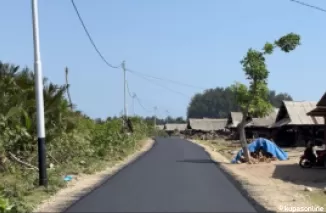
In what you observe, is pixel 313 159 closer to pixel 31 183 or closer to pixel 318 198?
pixel 318 198

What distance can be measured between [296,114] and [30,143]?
3054cm

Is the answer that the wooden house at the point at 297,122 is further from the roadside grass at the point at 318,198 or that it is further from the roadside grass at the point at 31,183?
the roadside grass at the point at 318,198

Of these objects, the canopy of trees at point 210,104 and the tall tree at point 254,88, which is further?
the canopy of trees at point 210,104

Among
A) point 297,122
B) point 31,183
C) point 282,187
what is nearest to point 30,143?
point 31,183

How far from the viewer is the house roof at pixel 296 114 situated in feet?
148

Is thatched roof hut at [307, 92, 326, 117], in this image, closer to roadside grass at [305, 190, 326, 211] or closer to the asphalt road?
the asphalt road

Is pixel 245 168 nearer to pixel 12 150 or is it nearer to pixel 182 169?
pixel 182 169

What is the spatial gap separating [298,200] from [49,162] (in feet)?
37.5

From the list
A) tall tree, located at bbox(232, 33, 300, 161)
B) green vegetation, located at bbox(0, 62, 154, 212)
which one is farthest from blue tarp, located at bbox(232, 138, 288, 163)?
green vegetation, located at bbox(0, 62, 154, 212)

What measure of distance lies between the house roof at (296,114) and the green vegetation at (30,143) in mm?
21840

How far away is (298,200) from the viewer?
13266 millimetres

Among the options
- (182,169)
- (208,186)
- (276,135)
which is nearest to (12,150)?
(182,169)

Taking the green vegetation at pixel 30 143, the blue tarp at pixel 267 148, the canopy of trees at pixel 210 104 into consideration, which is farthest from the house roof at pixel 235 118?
the canopy of trees at pixel 210 104

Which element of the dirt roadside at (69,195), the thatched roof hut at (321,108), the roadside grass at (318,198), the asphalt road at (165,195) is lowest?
the roadside grass at (318,198)
